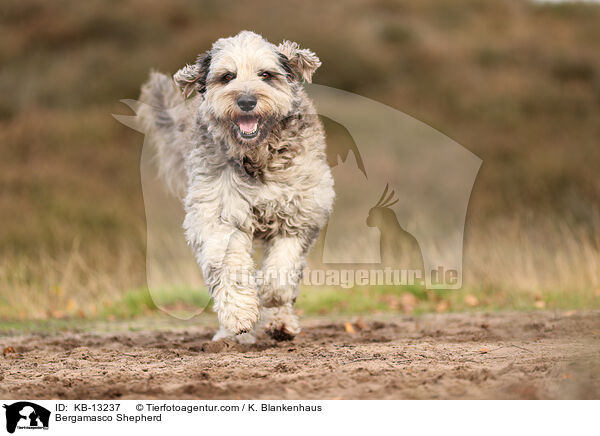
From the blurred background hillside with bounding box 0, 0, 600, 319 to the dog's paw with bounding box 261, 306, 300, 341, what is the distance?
3.17 metres

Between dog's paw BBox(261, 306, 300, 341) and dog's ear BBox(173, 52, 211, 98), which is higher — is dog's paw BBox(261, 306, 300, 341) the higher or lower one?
the lower one

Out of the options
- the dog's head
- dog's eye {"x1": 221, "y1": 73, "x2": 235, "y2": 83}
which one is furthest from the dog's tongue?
dog's eye {"x1": 221, "y1": 73, "x2": 235, "y2": 83}

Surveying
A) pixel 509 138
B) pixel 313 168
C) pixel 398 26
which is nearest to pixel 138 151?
pixel 509 138

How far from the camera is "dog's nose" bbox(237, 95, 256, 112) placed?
15.5 feet

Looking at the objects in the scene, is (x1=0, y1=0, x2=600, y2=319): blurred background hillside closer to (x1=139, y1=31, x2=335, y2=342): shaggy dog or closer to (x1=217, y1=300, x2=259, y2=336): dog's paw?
(x1=139, y1=31, x2=335, y2=342): shaggy dog

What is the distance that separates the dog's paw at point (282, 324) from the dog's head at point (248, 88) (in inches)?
51.1

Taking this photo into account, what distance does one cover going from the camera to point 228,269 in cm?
486

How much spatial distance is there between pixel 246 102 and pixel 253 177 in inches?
23.3

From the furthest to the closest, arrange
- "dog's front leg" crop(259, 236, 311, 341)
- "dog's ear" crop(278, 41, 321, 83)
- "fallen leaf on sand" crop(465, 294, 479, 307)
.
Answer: "fallen leaf on sand" crop(465, 294, 479, 307)
"dog's ear" crop(278, 41, 321, 83)
"dog's front leg" crop(259, 236, 311, 341)

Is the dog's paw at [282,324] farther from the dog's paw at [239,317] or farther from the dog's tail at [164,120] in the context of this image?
the dog's tail at [164,120]
